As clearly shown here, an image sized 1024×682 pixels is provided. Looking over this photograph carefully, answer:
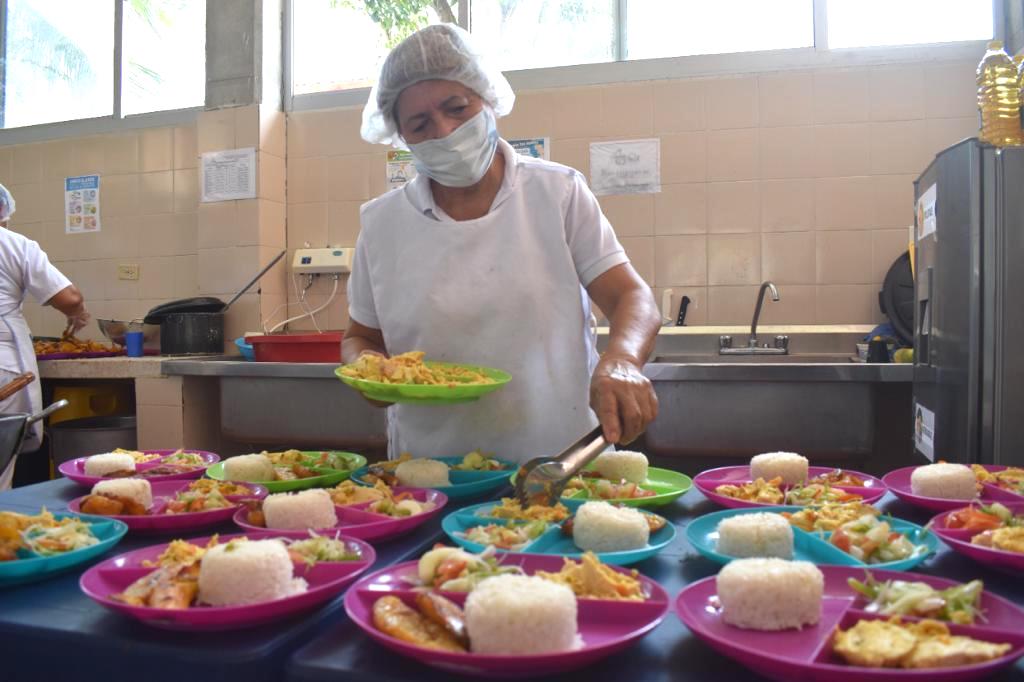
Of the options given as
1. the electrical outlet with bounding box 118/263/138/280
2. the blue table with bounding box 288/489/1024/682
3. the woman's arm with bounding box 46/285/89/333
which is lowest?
the blue table with bounding box 288/489/1024/682

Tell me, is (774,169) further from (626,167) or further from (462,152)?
(462,152)

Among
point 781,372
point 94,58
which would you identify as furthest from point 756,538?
point 94,58

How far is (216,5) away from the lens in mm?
4484

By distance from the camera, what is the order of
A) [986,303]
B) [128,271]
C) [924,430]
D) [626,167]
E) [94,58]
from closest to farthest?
[986,303] < [924,430] < [626,167] < [128,271] < [94,58]

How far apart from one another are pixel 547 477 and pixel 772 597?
55 cm

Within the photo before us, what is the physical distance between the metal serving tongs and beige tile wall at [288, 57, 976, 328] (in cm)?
268

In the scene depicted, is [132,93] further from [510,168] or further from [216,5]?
[510,168]

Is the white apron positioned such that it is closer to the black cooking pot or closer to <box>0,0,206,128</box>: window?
the black cooking pot

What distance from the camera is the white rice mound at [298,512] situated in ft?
4.00

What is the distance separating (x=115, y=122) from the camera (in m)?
4.96

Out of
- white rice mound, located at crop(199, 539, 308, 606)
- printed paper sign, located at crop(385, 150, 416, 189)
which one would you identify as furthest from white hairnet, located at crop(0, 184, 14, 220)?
white rice mound, located at crop(199, 539, 308, 606)

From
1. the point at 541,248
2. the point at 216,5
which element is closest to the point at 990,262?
the point at 541,248

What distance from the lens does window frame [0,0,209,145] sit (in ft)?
15.7

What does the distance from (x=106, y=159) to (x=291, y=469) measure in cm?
414
